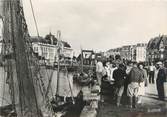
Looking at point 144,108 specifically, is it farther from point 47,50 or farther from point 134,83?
point 47,50

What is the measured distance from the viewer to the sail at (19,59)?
2705mm

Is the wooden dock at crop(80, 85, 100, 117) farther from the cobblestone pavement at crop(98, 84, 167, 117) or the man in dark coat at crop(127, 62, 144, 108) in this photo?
the man in dark coat at crop(127, 62, 144, 108)

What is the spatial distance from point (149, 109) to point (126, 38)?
0.40 m

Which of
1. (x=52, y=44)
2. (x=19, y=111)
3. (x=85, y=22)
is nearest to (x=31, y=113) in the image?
(x=19, y=111)

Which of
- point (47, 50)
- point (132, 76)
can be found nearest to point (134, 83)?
point (132, 76)

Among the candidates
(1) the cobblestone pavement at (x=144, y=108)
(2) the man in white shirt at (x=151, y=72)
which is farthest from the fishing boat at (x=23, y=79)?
(2) the man in white shirt at (x=151, y=72)

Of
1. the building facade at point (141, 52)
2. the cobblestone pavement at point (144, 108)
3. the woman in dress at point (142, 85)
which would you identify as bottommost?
the cobblestone pavement at point (144, 108)

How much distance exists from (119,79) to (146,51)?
20cm

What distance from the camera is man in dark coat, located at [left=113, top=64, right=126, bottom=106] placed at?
9.24 feet

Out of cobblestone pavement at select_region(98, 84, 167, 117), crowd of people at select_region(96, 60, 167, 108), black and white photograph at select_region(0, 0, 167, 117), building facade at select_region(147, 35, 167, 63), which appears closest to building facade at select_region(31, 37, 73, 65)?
black and white photograph at select_region(0, 0, 167, 117)

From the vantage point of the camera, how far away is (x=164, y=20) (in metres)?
2.86

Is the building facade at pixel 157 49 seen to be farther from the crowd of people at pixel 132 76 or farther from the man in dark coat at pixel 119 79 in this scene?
the man in dark coat at pixel 119 79

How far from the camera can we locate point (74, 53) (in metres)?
2.72

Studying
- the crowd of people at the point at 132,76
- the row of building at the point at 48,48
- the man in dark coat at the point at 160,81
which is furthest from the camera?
the man in dark coat at the point at 160,81
